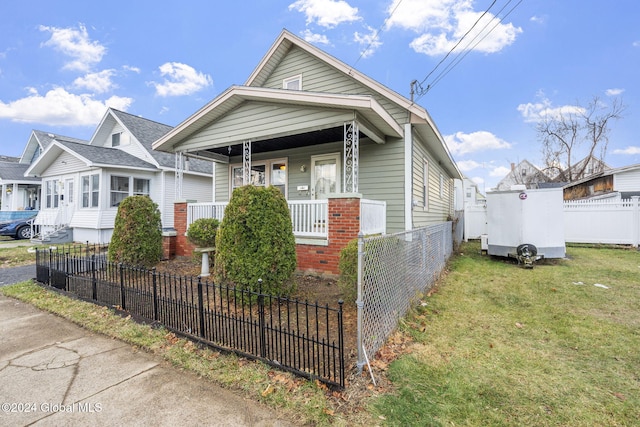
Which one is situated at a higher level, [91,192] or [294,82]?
[294,82]

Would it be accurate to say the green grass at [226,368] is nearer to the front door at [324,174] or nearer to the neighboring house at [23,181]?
the front door at [324,174]

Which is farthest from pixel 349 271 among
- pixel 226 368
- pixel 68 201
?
pixel 68 201

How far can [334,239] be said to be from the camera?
6.18 meters

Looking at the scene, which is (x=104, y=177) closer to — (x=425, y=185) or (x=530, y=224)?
(x=425, y=185)

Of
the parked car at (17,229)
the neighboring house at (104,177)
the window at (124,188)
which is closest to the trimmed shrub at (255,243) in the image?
the neighboring house at (104,177)

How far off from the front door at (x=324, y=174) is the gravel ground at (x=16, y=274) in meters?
7.69

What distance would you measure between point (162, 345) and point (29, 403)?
3.91ft

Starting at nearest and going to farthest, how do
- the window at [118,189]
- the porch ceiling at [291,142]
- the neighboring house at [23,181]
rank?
the porch ceiling at [291,142] → the window at [118,189] → the neighboring house at [23,181]

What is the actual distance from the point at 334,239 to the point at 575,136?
32635mm

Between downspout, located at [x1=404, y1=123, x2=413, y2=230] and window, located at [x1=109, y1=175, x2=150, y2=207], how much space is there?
1309 centimetres

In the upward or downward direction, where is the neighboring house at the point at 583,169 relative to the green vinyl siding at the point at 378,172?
upward

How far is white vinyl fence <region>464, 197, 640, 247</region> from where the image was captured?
10.8 metres

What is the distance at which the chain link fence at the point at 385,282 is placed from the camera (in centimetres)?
289

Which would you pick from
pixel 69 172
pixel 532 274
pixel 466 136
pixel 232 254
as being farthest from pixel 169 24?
pixel 466 136
